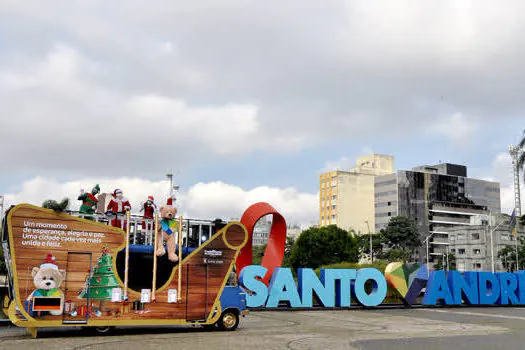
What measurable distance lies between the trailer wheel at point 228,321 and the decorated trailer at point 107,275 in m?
0.04

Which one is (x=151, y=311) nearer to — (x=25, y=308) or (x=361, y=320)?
(x=25, y=308)

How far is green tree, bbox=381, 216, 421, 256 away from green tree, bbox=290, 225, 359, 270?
23029 mm

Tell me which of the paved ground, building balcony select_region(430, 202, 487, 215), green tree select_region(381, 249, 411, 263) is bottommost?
the paved ground

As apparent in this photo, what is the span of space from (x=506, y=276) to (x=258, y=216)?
20.7m

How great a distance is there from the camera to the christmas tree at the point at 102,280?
→ 17.9m

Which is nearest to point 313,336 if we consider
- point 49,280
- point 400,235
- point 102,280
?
point 102,280

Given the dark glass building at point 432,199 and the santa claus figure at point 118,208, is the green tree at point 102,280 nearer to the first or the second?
the santa claus figure at point 118,208

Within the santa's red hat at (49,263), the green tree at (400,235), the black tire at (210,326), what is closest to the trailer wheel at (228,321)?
the black tire at (210,326)

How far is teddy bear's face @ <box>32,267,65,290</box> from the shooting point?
17.1m

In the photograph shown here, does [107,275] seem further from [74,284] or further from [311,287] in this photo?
[311,287]

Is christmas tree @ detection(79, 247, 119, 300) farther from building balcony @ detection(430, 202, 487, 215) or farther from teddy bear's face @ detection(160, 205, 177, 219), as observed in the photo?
building balcony @ detection(430, 202, 487, 215)

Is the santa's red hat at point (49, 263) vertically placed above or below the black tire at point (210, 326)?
above

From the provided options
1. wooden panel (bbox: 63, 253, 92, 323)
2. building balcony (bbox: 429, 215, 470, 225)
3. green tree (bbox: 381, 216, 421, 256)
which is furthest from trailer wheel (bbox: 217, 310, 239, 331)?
building balcony (bbox: 429, 215, 470, 225)

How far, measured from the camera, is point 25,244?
56.1 feet
